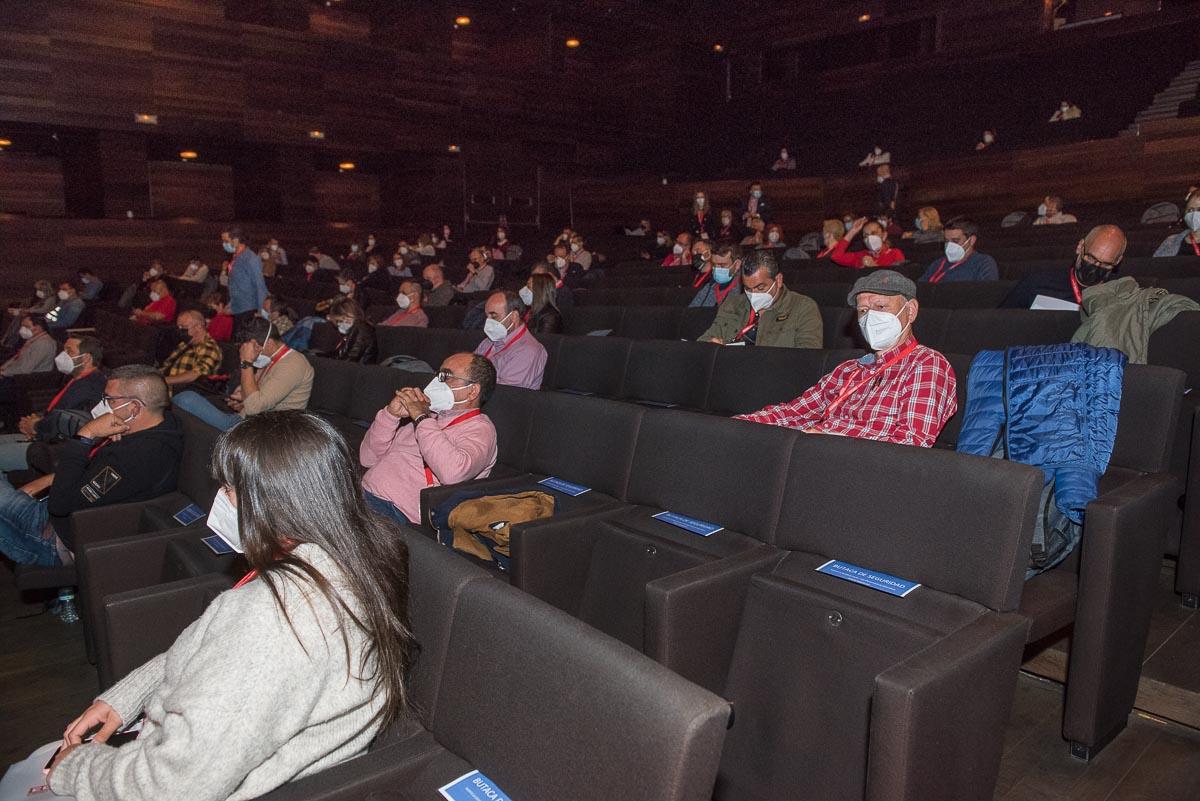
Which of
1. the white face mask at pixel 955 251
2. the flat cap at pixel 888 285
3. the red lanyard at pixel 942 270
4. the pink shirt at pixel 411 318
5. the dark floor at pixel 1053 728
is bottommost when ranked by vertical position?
the dark floor at pixel 1053 728

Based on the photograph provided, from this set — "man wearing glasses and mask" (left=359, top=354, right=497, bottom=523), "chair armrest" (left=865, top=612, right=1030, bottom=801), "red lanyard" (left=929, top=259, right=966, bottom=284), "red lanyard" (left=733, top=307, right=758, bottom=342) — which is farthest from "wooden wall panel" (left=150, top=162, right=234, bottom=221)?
"chair armrest" (left=865, top=612, right=1030, bottom=801)

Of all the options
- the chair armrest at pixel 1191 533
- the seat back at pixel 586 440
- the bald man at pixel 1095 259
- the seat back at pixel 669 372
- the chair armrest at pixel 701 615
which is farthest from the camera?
the seat back at pixel 669 372

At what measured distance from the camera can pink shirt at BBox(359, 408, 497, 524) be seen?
2.79 meters

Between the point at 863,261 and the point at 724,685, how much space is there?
204 inches

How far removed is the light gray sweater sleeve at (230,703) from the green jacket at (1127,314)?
2.92m

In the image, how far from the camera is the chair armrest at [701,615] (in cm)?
177

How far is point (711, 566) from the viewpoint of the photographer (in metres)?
1.90

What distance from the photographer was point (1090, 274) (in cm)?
331

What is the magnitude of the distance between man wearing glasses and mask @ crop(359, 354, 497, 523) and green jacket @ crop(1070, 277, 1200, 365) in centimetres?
226

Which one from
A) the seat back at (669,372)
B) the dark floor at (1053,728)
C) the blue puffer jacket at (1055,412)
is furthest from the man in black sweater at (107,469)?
the blue puffer jacket at (1055,412)

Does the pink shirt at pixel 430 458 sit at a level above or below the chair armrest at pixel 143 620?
above

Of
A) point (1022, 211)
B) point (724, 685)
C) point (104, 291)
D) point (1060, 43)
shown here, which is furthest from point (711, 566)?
point (1060, 43)

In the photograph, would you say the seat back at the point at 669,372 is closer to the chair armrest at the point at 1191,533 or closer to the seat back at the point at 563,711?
the chair armrest at the point at 1191,533

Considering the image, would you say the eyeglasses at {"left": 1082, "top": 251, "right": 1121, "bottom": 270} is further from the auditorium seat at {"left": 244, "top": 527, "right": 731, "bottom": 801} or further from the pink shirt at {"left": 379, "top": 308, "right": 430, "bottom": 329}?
the pink shirt at {"left": 379, "top": 308, "right": 430, "bottom": 329}
